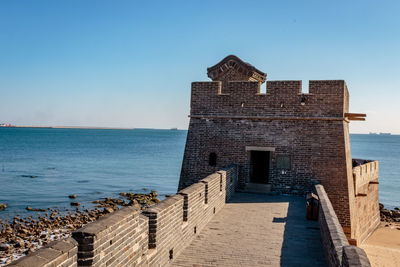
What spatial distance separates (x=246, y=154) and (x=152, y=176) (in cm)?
3496

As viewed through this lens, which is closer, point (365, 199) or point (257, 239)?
point (257, 239)

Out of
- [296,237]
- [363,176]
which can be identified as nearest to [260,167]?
[363,176]

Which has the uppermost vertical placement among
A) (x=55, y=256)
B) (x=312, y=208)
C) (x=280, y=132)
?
(x=280, y=132)

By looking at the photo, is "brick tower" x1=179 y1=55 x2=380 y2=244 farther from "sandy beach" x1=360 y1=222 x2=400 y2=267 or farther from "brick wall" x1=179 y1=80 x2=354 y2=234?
"sandy beach" x1=360 y1=222 x2=400 y2=267

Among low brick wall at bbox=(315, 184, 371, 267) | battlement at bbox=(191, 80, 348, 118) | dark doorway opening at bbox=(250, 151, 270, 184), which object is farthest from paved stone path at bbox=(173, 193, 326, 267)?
dark doorway opening at bbox=(250, 151, 270, 184)

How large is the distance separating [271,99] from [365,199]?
7791mm

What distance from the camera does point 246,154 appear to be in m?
14.6

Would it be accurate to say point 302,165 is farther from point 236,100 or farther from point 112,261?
point 112,261

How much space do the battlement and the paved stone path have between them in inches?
152

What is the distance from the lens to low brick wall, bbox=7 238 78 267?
3.50 meters

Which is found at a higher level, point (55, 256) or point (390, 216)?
point (55, 256)

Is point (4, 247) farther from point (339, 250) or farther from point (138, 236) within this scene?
point (339, 250)

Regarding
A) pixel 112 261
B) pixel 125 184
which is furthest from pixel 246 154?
pixel 125 184

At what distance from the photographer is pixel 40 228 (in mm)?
20094
